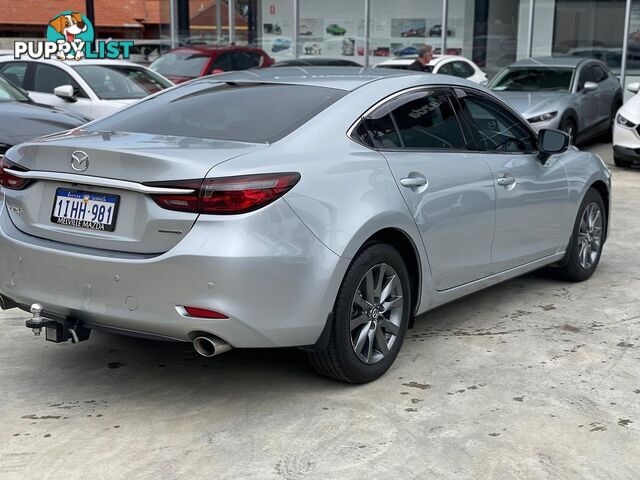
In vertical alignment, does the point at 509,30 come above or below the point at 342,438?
above

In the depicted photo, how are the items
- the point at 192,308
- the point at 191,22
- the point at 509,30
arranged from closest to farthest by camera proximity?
the point at 192,308 → the point at 509,30 → the point at 191,22

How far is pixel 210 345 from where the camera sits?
369cm

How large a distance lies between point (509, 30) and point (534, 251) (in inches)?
629

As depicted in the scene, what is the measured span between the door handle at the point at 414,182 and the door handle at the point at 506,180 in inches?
30.2

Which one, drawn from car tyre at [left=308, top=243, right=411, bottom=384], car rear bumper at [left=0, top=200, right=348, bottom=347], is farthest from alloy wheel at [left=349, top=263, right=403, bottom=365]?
car rear bumper at [left=0, top=200, right=348, bottom=347]

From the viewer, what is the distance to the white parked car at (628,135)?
11781 millimetres

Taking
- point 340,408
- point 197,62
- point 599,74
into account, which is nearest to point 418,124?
point 340,408

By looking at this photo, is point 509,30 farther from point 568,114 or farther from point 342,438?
point 342,438

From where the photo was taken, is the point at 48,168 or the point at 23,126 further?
the point at 23,126

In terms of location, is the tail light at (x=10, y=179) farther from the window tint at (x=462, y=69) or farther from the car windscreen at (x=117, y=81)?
the window tint at (x=462, y=69)

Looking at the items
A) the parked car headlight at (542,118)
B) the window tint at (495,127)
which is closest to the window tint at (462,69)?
the parked car headlight at (542,118)

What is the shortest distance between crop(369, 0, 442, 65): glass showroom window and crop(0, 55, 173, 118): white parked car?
10.2m

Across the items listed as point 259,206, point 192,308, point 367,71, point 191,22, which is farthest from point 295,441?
point 191,22

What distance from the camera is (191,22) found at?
25.0 metres
